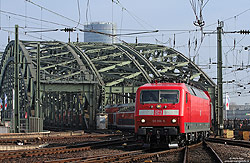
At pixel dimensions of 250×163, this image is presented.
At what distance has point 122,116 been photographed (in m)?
46.3

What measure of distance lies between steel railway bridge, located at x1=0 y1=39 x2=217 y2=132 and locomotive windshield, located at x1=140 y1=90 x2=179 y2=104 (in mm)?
22872

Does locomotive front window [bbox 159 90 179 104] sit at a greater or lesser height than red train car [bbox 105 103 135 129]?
greater

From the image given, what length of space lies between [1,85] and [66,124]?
45.7 ft

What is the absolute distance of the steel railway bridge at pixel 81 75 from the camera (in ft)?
164

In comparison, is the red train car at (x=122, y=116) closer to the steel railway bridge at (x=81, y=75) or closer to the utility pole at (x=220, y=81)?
the steel railway bridge at (x=81, y=75)

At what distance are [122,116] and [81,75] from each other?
8.34m

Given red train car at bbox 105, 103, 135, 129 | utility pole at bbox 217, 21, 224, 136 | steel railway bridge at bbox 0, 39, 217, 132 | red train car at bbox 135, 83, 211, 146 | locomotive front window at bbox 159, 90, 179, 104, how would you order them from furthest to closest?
steel railway bridge at bbox 0, 39, 217, 132 < red train car at bbox 105, 103, 135, 129 < utility pole at bbox 217, 21, 224, 136 < locomotive front window at bbox 159, 90, 179, 104 < red train car at bbox 135, 83, 211, 146

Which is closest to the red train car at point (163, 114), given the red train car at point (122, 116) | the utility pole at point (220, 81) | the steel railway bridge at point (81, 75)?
the utility pole at point (220, 81)

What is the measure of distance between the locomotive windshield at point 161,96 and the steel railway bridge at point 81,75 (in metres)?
22.9

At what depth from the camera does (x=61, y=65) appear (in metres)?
56.0

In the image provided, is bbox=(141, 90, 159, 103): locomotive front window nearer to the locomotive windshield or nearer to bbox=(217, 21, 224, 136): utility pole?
the locomotive windshield

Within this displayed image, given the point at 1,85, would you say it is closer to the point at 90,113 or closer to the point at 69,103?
the point at 69,103

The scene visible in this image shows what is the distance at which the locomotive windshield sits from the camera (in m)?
21.2

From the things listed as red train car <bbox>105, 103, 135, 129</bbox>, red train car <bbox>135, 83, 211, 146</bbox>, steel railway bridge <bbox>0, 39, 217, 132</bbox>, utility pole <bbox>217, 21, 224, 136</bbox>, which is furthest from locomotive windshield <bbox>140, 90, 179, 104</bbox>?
steel railway bridge <bbox>0, 39, 217, 132</bbox>
